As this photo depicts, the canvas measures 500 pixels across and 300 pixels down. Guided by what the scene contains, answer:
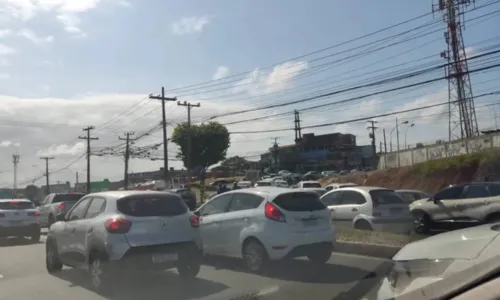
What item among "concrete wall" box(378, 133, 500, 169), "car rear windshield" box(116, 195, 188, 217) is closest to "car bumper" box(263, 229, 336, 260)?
"car rear windshield" box(116, 195, 188, 217)

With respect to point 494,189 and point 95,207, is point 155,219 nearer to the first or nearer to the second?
point 95,207

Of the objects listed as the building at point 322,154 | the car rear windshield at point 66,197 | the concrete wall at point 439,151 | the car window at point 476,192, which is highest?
the building at point 322,154

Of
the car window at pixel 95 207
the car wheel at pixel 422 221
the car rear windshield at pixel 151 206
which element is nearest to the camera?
the car rear windshield at pixel 151 206

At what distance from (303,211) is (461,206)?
735cm

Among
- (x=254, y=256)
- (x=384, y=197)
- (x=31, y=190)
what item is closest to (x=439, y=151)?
(x=384, y=197)

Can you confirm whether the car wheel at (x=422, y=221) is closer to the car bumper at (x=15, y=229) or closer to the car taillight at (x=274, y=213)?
the car taillight at (x=274, y=213)

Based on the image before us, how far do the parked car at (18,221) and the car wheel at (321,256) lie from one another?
38.2 feet

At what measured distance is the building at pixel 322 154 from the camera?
94.9 m

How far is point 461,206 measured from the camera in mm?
15938


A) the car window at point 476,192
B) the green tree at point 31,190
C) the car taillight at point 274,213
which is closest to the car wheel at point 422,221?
the car window at point 476,192

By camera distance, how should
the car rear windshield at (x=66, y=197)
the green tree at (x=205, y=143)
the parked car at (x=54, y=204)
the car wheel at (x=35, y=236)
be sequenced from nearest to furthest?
the car wheel at (x=35, y=236)
the parked car at (x=54, y=204)
the car rear windshield at (x=66, y=197)
the green tree at (x=205, y=143)

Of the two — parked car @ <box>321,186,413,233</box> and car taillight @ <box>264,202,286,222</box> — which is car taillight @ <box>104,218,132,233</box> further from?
parked car @ <box>321,186,413,233</box>

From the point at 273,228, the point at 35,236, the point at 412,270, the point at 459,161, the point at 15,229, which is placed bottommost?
the point at 35,236

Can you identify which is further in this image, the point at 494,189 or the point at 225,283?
the point at 494,189
